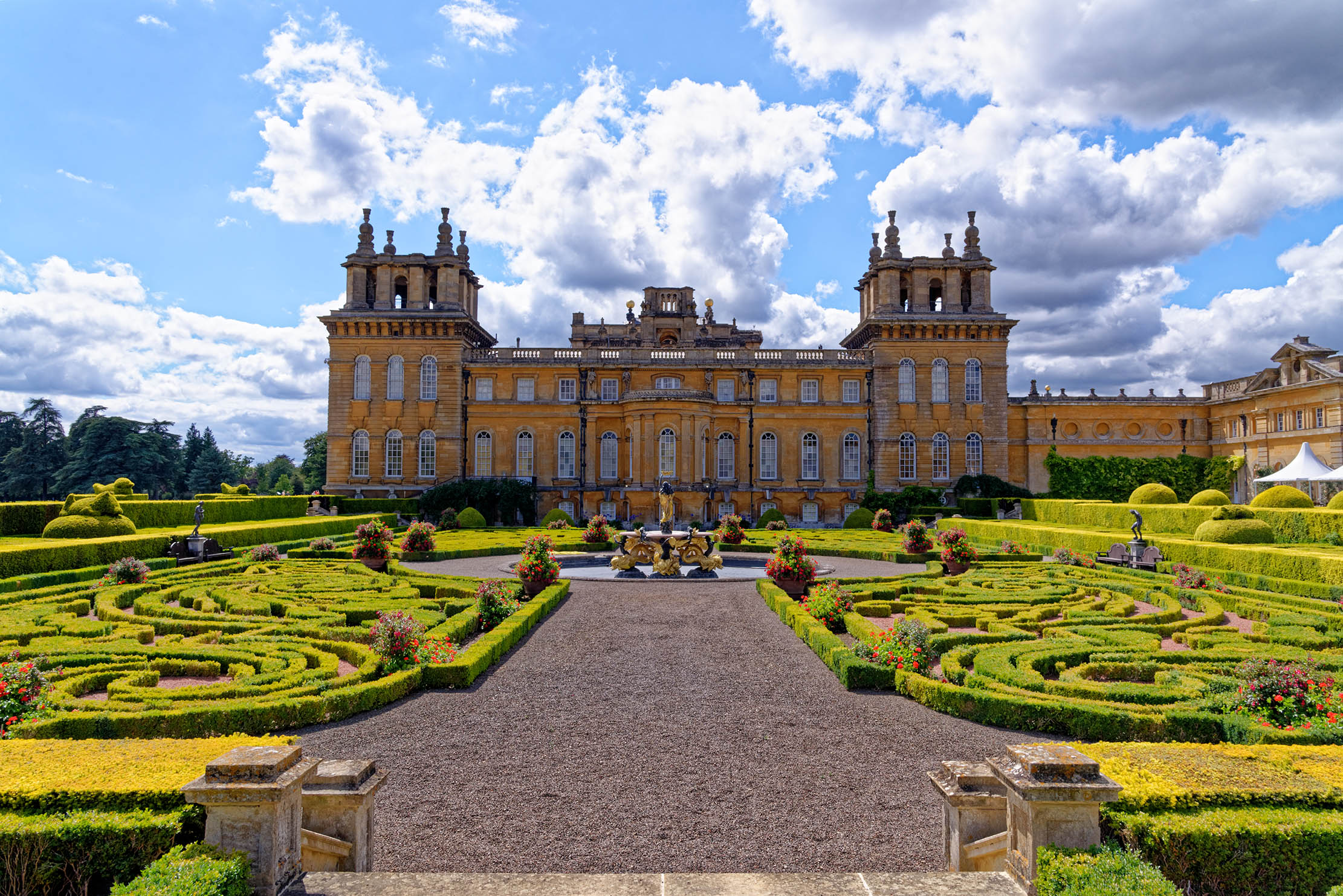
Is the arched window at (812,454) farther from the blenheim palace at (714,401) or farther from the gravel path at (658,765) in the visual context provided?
the gravel path at (658,765)

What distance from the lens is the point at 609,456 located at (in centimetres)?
4259

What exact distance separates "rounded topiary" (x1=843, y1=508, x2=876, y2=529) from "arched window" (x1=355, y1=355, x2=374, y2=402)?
27.7 meters

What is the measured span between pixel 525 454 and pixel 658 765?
1451 inches

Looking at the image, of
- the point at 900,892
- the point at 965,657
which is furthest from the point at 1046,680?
the point at 900,892

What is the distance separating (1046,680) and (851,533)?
24.4m

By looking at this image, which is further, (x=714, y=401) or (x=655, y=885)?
(x=714, y=401)

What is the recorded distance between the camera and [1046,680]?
8922 mm

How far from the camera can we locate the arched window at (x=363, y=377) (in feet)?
139

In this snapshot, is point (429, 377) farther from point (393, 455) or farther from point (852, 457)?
point (852, 457)

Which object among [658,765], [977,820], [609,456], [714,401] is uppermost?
[714,401]

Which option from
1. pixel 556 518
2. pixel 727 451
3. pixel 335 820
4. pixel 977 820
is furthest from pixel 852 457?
pixel 335 820

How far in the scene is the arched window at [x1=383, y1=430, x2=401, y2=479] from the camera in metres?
42.2

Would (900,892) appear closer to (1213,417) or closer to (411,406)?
(411,406)

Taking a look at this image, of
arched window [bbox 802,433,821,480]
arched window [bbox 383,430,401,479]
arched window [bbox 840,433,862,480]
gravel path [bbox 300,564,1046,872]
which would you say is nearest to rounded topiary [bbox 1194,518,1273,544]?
gravel path [bbox 300,564,1046,872]
